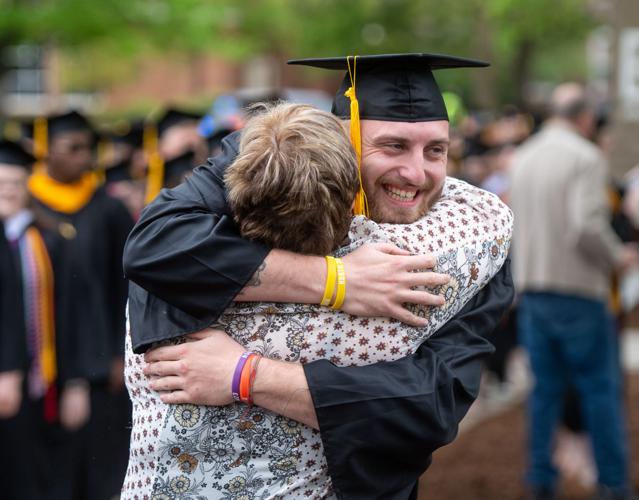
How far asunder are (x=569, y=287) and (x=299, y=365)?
428 centimetres

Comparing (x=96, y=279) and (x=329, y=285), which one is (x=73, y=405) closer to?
(x=96, y=279)

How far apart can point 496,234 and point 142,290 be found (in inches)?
33.8

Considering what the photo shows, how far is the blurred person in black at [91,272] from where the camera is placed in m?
6.23

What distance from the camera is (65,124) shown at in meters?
6.90

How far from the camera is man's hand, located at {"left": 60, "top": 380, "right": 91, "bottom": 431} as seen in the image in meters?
6.16

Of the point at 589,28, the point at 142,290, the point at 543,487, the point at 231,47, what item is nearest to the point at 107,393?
the point at 543,487

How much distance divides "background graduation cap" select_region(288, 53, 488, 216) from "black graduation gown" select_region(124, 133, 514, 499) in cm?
34

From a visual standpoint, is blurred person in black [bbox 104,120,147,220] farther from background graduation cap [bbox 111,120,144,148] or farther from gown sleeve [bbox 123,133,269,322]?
gown sleeve [bbox 123,133,269,322]

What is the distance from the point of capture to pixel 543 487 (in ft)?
21.7

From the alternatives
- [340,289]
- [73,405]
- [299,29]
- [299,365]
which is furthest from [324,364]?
[299,29]

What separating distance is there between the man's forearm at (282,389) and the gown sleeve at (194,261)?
0.17 metres

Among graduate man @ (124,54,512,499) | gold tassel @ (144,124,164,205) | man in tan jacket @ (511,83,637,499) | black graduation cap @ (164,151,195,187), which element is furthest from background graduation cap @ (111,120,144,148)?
graduate man @ (124,54,512,499)

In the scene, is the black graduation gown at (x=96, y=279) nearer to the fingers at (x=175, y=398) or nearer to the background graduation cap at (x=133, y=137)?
the background graduation cap at (x=133, y=137)

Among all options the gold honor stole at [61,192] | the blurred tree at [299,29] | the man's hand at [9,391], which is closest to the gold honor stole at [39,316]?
the man's hand at [9,391]
